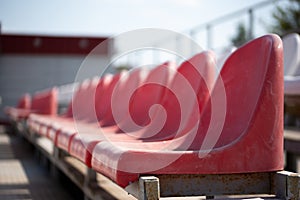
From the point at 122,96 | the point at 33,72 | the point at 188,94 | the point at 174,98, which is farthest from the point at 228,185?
the point at 33,72

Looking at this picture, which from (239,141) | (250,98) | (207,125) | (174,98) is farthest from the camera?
(174,98)

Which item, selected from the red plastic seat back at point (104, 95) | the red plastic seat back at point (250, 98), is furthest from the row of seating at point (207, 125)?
the red plastic seat back at point (104, 95)

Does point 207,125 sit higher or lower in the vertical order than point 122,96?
lower

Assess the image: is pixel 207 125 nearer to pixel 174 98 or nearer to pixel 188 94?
pixel 188 94

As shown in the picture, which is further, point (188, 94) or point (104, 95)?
point (104, 95)

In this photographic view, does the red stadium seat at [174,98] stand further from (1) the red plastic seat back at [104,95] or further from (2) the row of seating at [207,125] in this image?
(1) the red plastic seat back at [104,95]

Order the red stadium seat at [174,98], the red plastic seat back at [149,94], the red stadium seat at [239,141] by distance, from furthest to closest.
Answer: the red plastic seat back at [149,94]
the red stadium seat at [174,98]
the red stadium seat at [239,141]

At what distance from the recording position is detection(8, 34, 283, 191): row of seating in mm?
1691

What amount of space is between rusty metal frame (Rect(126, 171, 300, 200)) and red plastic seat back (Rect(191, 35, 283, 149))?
4.9 inches

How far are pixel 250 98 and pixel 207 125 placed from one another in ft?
1.15

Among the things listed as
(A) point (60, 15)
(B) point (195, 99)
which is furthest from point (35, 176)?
(B) point (195, 99)

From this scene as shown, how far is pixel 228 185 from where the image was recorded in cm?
179

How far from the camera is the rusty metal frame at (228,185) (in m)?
1.70

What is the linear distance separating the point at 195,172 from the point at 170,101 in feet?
3.62
